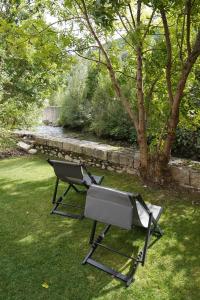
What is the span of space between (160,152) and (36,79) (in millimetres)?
6605

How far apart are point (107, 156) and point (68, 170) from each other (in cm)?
247

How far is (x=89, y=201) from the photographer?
3.27m

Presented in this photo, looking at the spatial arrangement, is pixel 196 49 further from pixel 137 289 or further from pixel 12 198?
pixel 12 198

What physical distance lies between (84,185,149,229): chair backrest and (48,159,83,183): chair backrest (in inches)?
43.1

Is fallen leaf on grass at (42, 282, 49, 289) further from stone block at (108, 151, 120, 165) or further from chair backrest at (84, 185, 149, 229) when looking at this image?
stone block at (108, 151, 120, 165)

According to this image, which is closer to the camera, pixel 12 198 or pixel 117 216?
pixel 117 216

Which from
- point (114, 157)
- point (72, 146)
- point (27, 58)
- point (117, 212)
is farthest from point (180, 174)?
point (27, 58)

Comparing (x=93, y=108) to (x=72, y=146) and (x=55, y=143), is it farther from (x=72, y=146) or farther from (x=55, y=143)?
(x=72, y=146)

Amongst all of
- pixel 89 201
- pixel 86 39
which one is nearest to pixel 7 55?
pixel 86 39

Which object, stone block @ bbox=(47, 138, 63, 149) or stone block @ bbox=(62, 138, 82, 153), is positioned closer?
stone block @ bbox=(62, 138, 82, 153)

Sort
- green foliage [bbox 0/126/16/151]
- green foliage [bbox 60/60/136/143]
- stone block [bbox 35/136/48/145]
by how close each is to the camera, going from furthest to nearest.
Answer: green foliage [bbox 60/60/136/143] → stone block [bbox 35/136/48/145] → green foliage [bbox 0/126/16/151]

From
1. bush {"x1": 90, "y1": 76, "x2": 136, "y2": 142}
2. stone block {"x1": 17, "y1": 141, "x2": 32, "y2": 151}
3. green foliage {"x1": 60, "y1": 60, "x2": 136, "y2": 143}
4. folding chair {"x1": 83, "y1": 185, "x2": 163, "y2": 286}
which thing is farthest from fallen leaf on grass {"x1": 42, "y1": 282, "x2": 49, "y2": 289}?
bush {"x1": 90, "y1": 76, "x2": 136, "y2": 142}

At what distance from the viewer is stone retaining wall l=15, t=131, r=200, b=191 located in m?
5.45

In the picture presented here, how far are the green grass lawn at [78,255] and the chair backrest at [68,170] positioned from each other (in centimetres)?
62
